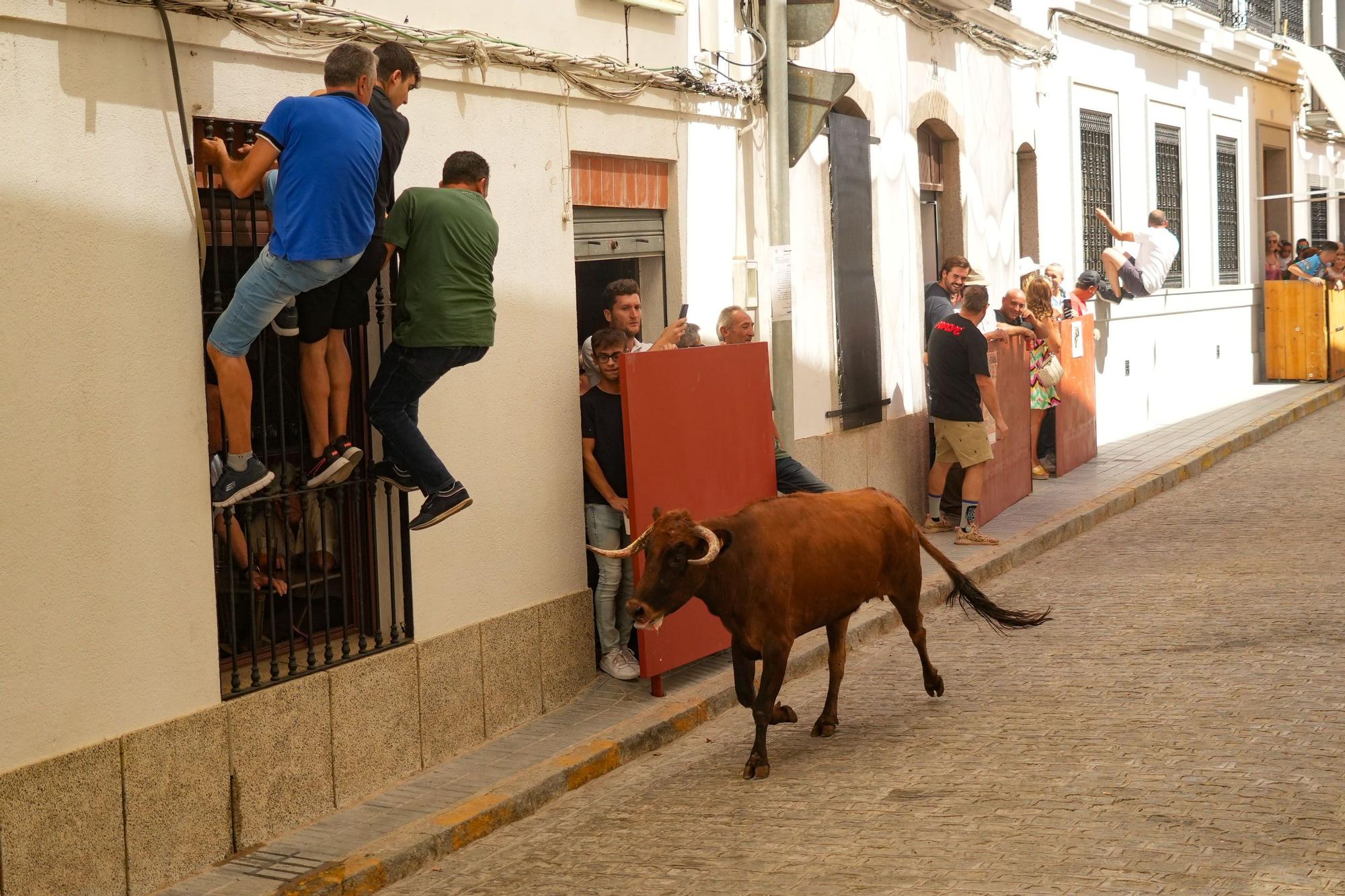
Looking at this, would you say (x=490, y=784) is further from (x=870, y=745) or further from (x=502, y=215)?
(x=502, y=215)

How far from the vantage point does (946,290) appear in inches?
539

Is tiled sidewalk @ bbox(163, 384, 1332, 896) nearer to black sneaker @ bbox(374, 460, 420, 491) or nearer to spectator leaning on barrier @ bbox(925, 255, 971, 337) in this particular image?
black sneaker @ bbox(374, 460, 420, 491)

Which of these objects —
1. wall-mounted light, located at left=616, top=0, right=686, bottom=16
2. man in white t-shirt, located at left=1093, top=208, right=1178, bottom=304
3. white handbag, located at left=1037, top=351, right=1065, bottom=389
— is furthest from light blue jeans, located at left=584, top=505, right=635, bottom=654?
man in white t-shirt, located at left=1093, top=208, right=1178, bottom=304

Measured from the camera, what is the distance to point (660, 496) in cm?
859

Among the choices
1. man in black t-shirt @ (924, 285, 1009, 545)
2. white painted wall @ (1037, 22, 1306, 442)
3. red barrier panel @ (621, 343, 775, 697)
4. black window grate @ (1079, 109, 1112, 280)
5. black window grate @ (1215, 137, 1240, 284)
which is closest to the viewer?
red barrier panel @ (621, 343, 775, 697)

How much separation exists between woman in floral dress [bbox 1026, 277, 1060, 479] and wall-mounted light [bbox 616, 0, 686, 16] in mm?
6465

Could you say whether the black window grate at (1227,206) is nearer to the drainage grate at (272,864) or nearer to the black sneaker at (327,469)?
the black sneaker at (327,469)

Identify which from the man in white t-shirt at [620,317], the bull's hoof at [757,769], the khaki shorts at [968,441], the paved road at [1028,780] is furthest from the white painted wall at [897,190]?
the bull's hoof at [757,769]

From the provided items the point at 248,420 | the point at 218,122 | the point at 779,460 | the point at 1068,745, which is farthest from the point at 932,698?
the point at 218,122

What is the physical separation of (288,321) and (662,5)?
3.83m

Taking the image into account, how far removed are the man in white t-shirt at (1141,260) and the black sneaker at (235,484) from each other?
13.9 metres

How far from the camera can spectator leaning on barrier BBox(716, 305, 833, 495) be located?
9.77 meters

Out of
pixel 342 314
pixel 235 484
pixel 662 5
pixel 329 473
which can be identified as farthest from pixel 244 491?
pixel 662 5

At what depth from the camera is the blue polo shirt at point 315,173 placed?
239 inches
